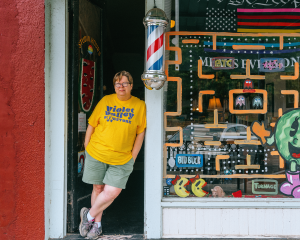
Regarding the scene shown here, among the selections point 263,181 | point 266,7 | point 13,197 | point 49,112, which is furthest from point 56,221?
point 266,7

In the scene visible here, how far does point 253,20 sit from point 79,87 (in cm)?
252

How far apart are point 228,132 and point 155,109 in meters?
1.05

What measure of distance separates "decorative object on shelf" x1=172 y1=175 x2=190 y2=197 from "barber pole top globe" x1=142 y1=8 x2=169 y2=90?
4.19 feet

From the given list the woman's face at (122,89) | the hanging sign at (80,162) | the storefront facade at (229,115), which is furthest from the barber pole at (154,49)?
the hanging sign at (80,162)

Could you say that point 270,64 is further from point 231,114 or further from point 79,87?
point 79,87

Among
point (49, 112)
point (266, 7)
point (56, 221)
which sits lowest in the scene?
point (56, 221)

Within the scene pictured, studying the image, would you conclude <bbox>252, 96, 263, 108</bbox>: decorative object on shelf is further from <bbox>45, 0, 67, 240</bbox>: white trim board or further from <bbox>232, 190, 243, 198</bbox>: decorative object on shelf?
<bbox>45, 0, 67, 240</bbox>: white trim board

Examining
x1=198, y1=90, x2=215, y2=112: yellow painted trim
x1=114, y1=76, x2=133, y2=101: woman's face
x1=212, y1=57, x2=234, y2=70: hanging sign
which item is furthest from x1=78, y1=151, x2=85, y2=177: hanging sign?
x1=212, y1=57, x2=234, y2=70: hanging sign

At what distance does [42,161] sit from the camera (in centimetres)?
312

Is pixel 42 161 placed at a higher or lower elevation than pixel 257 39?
lower

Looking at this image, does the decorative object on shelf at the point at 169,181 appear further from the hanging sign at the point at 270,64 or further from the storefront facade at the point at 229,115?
the hanging sign at the point at 270,64

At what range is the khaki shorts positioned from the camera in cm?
307

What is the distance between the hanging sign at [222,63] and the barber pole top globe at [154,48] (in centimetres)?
95

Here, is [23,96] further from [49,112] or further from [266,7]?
[266,7]
